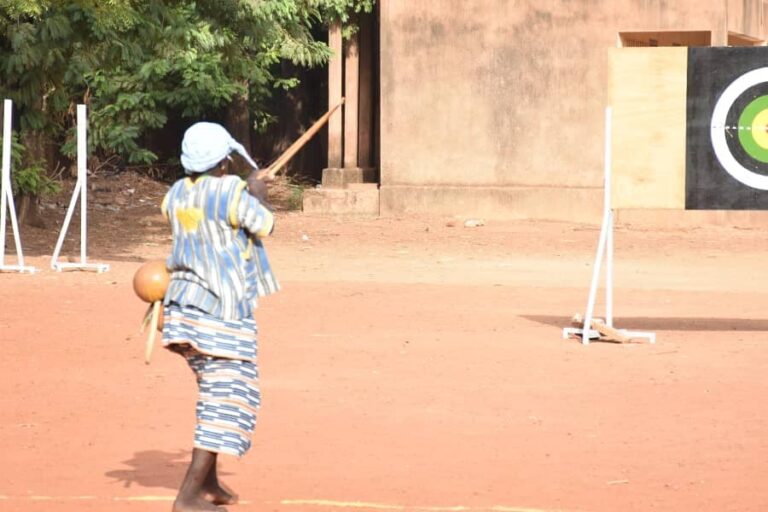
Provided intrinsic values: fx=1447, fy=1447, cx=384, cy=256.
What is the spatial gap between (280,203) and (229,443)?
58.5 ft

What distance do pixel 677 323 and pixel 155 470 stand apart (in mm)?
6131

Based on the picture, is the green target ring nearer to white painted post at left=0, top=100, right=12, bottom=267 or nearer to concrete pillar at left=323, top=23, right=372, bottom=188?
white painted post at left=0, top=100, right=12, bottom=267

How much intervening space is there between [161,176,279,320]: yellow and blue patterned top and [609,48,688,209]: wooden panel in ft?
19.9

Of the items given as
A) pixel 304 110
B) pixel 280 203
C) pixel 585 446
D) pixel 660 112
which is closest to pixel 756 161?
pixel 660 112

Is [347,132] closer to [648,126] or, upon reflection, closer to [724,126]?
[724,126]

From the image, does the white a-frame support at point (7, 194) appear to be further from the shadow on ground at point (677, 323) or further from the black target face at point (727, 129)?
the black target face at point (727, 129)

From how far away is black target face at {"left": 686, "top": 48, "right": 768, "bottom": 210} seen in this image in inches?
452

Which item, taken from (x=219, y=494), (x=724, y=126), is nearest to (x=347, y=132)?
(x=724, y=126)

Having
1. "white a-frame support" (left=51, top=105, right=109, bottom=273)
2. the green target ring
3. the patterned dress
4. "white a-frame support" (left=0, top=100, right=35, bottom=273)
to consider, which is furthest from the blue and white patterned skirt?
"white a-frame support" (left=51, top=105, right=109, bottom=273)

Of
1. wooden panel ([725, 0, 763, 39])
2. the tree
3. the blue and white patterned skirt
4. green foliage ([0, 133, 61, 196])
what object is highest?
wooden panel ([725, 0, 763, 39])

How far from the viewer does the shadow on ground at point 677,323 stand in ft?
37.4

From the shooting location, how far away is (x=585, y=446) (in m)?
7.08

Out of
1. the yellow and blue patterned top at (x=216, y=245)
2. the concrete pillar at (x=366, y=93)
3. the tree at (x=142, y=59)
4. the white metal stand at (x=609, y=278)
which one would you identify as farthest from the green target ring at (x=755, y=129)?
the concrete pillar at (x=366, y=93)

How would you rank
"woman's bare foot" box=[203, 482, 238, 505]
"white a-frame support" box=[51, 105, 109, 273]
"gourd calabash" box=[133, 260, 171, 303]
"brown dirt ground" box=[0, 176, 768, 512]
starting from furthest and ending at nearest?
"white a-frame support" box=[51, 105, 109, 273], "brown dirt ground" box=[0, 176, 768, 512], "woman's bare foot" box=[203, 482, 238, 505], "gourd calabash" box=[133, 260, 171, 303]
